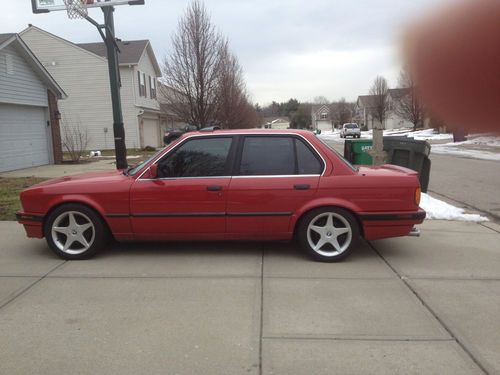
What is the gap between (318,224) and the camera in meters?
5.32

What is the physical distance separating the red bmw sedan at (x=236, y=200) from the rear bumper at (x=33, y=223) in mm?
12

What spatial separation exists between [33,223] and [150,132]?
26.5 m

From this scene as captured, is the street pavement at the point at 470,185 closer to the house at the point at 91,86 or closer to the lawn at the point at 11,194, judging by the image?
the lawn at the point at 11,194

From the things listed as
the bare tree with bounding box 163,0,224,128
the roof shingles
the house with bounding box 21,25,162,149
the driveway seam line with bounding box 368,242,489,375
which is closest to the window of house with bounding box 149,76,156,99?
the house with bounding box 21,25,162,149

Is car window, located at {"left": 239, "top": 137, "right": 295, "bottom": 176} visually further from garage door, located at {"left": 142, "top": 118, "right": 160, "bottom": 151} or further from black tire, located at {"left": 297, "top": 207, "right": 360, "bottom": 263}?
garage door, located at {"left": 142, "top": 118, "right": 160, "bottom": 151}

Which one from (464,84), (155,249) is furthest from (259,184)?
(464,84)

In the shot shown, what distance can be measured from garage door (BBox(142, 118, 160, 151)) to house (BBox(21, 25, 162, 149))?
Answer: 1038 millimetres

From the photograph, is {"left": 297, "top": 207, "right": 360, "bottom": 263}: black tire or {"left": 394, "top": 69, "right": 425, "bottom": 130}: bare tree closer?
{"left": 394, "top": 69, "right": 425, "bottom": 130}: bare tree

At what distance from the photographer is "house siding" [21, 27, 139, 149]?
27.4m

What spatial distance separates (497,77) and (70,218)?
206 inches

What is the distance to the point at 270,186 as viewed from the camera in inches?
204

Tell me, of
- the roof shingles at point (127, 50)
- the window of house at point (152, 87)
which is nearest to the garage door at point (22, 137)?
the roof shingles at point (127, 50)

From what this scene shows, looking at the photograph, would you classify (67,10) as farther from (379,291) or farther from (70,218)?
(379,291)

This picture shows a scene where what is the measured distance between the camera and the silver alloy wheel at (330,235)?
518cm
